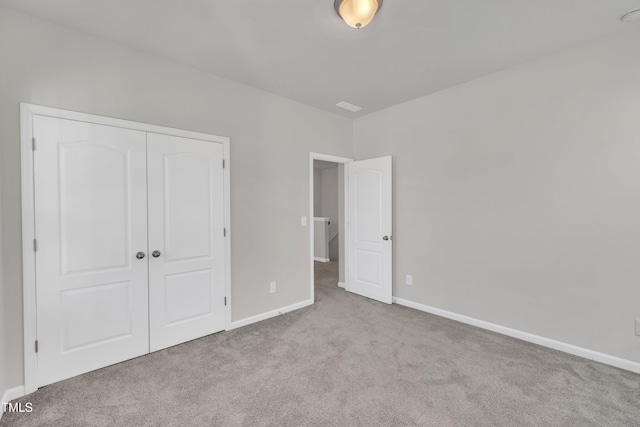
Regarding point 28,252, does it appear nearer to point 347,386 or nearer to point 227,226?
point 227,226

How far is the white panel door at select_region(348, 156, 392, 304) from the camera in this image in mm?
3799

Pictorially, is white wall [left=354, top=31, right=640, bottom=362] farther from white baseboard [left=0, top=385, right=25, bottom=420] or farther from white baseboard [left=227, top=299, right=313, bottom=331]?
white baseboard [left=0, top=385, right=25, bottom=420]

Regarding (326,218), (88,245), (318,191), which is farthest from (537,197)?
(318,191)

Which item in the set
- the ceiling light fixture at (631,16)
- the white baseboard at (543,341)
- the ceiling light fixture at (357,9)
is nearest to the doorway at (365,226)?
the white baseboard at (543,341)

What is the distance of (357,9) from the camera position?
174 centimetres

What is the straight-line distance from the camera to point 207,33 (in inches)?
87.0

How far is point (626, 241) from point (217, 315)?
3.77 metres

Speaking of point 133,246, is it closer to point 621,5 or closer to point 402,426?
point 402,426

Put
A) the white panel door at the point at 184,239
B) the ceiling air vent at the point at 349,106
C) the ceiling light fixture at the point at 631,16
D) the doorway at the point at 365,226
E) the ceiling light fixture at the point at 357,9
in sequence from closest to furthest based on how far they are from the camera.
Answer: the ceiling light fixture at the point at 357,9 < the ceiling light fixture at the point at 631,16 < the white panel door at the point at 184,239 < the ceiling air vent at the point at 349,106 < the doorway at the point at 365,226

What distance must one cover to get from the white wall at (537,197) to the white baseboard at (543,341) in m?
0.05

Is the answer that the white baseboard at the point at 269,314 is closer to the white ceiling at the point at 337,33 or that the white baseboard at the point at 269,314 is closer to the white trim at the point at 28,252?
the white trim at the point at 28,252

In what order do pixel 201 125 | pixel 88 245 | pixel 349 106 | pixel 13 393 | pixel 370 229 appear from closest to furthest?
pixel 13 393 < pixel 88 245 < pixel 201 125 < pixel 349 106 < pixel 370 229

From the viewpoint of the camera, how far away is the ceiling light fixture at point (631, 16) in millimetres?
1987

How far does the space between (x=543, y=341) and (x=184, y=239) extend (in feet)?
11.9
